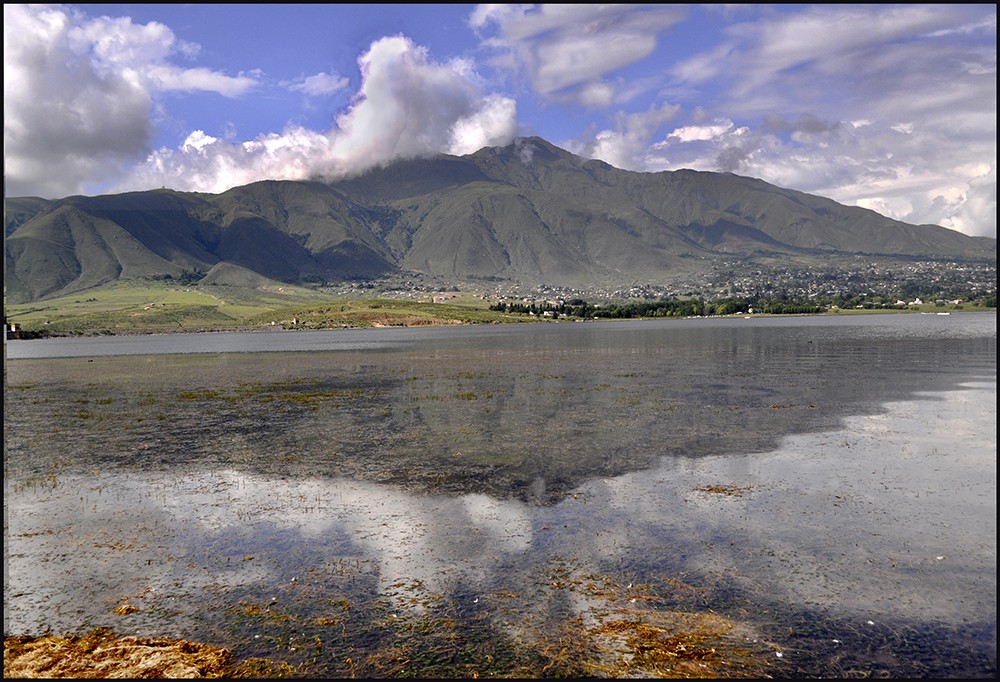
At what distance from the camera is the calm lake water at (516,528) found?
1884 centimetres

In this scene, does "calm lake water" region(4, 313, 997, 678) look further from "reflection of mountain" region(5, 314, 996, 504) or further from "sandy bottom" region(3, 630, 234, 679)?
"sandy bottom" region(3, 630, 234, 679)

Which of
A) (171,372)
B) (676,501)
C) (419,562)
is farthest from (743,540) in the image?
(171,372)

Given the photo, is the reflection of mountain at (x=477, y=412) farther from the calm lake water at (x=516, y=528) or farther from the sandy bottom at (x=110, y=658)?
the sandy bottom at (x=110, y=658)

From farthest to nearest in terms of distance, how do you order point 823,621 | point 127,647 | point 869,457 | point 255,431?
1. point 255,431
2. point 869,457
3. point 823,621
4. point 127,647

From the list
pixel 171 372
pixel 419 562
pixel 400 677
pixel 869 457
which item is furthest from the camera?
pixel 171 372

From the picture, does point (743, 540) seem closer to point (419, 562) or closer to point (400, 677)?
point (419, 562)

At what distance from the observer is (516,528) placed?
27203mm

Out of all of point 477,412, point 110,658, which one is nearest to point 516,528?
point 110,658

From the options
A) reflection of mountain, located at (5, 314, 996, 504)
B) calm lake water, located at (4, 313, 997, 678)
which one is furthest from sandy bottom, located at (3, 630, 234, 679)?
reflection of mountain, located at (5, 314, 996, 504)

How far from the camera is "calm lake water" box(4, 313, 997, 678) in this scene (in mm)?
18844

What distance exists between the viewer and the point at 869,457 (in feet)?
124

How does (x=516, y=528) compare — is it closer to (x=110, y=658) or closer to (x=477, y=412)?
(x=110, y=658)

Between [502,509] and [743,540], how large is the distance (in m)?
10.3

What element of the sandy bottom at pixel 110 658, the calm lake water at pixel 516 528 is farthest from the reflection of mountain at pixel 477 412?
the sandy bottom at pixel 110 658
